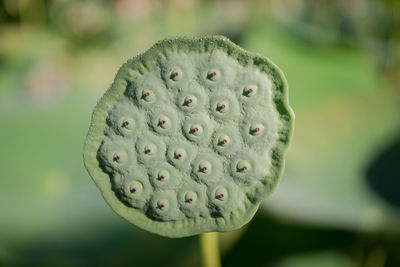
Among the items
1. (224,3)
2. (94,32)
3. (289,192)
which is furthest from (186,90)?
(224,3)

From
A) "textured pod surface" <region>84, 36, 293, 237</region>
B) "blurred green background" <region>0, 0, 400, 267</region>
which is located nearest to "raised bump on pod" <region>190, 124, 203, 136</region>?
"textured pod surface" <region>84, 36, 293, 237</region>

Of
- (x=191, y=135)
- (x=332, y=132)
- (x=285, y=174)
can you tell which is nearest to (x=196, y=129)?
(x=191, y=135)

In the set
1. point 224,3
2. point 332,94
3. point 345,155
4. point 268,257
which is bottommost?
point 268,257

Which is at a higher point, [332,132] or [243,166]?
[332,132]

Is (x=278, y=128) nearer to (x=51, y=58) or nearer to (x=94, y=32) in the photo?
(x=51, y=58)

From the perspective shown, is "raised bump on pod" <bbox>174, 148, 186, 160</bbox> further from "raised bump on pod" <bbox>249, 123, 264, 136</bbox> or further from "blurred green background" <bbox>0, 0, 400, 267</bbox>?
"blurred green background" <bbox>0, 0, 400, 267</bbox>

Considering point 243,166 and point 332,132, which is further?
point 332,132

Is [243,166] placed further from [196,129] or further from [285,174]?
[285,174]

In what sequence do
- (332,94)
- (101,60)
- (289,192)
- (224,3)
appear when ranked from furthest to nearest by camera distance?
(224,3)
(101,60)
(332,94)
(289,192)
